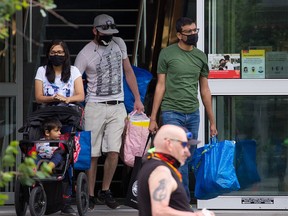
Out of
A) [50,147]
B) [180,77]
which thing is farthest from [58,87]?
[180,77]

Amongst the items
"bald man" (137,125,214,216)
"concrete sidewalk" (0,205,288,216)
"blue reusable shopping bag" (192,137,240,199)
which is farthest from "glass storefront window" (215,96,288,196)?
"bald man" (137,125,214,216)

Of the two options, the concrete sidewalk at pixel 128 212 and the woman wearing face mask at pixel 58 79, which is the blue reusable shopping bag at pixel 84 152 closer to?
the woman wearing face mask at pixel 58 79

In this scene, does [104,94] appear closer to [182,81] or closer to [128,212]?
[182,81]

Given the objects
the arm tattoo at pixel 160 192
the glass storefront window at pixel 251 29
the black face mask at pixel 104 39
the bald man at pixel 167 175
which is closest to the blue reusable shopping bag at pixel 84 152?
the black face mask at pixel 104 39

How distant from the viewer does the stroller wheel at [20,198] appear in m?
8.58

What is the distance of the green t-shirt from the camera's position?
888 centimetres

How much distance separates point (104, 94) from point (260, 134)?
172cm

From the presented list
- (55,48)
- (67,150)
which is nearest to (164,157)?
(67,150)

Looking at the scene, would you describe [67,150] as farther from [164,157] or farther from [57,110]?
[164,157]

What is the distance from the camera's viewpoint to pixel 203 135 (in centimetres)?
971

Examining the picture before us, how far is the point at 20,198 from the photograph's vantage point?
869 cm

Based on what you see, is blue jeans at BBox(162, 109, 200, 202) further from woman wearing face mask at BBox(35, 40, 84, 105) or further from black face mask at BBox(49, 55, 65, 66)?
black face mask at BBox(49, 55, 65, 66)

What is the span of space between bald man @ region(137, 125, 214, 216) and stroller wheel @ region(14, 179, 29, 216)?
306 centimetres

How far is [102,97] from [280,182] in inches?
82.6
